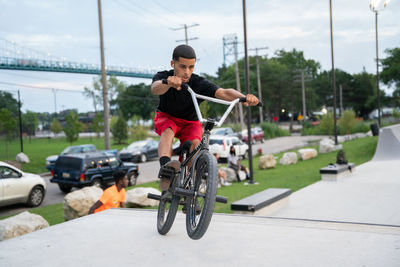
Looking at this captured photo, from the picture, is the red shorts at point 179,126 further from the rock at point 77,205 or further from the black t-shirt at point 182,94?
the rock at point 77,205

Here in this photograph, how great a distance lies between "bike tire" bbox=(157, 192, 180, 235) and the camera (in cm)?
439

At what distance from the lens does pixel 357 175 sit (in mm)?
13047

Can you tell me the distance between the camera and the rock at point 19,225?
22.1 ft

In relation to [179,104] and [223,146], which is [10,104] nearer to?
[223,146]

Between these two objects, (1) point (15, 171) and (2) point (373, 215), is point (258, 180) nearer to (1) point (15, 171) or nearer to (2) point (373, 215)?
(2) point (373, 215)

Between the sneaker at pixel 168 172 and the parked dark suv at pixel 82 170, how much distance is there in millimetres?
11230

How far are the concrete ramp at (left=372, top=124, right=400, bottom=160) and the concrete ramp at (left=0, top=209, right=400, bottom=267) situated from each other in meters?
13.5

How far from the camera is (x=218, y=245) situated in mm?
4266

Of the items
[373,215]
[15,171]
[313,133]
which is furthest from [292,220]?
[313,133]

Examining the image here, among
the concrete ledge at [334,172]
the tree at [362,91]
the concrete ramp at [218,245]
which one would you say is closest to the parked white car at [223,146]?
the concrete ledge at [334,172]

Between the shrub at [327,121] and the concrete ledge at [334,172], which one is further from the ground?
the shrub at [327,121]

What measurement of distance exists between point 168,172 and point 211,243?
98cm

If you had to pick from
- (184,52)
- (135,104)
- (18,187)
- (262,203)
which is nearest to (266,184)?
(262,203)

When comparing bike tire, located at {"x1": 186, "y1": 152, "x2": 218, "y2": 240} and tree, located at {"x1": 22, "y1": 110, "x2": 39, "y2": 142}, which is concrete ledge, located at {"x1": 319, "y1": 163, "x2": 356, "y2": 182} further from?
tree, located at {"x1": 22, "y1": 110, "x2": 39, "y2": 142}
